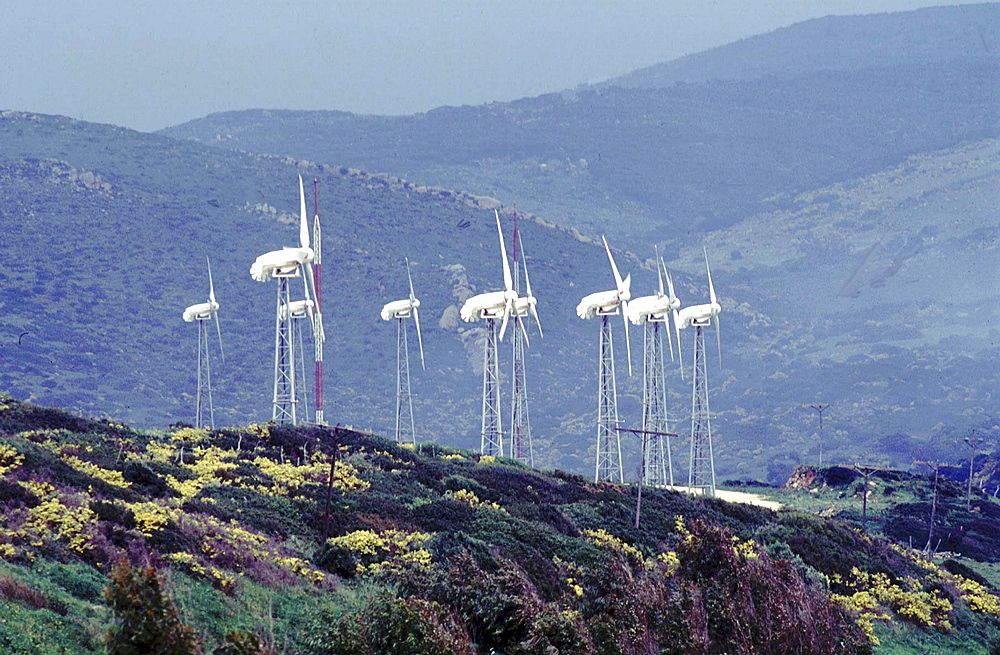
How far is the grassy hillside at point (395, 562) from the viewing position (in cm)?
2969

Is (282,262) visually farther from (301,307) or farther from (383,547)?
(383,547)

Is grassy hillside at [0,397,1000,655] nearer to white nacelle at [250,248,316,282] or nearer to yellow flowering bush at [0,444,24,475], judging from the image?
yellow flowering bush at [0,444,24,475]

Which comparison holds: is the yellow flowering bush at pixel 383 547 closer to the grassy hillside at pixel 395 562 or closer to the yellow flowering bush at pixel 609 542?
the grassy hillside at pixel 395 562

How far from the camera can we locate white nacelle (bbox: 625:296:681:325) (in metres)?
89.2

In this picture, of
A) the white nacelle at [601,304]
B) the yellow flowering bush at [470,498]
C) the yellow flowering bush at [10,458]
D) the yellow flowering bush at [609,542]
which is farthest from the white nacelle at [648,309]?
the yellow flowering bush at [10,458]

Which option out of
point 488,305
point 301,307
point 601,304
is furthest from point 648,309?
point 301,307

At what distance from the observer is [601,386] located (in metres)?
88.1

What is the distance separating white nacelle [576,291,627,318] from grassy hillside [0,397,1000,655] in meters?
20.0

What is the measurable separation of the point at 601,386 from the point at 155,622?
63907mm

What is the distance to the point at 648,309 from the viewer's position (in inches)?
3509

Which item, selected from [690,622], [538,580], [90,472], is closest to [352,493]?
[90,472]

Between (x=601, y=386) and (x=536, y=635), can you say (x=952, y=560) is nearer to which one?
(x=601, y=386)

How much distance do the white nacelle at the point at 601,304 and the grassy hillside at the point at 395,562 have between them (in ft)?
65.5

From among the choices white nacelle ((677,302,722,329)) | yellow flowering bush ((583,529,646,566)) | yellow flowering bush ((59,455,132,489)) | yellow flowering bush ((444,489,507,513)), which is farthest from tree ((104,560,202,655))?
white nacelle ((677,302,722,329))
